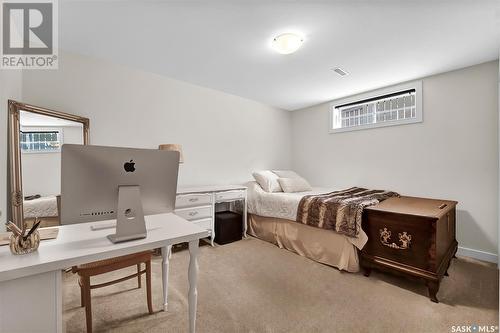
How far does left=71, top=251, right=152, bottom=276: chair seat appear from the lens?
4.54 ft

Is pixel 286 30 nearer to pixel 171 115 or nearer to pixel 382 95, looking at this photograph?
pixel 171 115

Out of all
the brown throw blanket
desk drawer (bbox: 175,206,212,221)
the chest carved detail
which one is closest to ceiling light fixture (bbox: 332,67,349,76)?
the brown throw blanket

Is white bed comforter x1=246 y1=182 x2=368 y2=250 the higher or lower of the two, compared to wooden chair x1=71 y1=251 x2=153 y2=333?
higher

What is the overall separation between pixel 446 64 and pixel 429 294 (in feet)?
8.27

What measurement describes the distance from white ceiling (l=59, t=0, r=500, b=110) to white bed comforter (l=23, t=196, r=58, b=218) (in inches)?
62.2

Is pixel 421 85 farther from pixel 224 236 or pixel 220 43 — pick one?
pixel 224 236

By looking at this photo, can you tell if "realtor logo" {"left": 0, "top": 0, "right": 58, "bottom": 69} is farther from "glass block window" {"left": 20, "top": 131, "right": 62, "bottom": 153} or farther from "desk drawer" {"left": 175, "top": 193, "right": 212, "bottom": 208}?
"desk drawer" {"left": 175, "top": 193, "right": 212, "bottom": 208}

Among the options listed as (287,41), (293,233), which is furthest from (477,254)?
(287,41)

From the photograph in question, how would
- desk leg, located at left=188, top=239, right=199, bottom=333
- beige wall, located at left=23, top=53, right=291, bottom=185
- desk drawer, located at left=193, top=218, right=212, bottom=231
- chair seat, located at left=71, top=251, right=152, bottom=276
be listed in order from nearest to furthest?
desk leg, located at left=188, top=239, right=199, bottom=333 < chair seat, located at left=71, top=251, right=152, bottom=276 < beige wall, located at left=23, top=53, right=291, bottom=185 < desk drawer, located at left=193, top=218, right=212, bottom=231

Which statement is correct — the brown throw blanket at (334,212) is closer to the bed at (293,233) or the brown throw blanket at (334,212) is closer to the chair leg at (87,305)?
the bed at (293,233)

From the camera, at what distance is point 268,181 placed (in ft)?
11.1

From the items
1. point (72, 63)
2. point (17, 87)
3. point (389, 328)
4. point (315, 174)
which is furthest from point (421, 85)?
point (17, 87)

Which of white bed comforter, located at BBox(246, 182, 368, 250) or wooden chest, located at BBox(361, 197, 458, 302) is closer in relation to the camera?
wooden chest, located at BBox(361, 197, 458, 302)

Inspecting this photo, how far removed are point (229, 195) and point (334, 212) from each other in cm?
144
